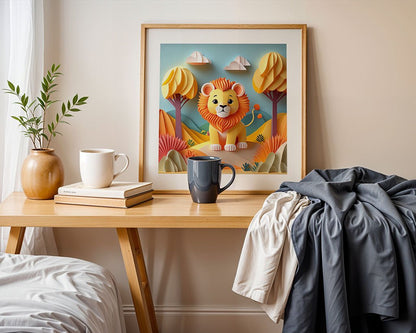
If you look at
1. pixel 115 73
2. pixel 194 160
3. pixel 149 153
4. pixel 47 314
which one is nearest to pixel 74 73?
pixel 115 73

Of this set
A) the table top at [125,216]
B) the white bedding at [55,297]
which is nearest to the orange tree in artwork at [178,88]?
the table top at [125,216]

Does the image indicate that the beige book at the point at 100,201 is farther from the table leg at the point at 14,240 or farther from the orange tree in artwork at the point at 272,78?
the orange tree in artwork at the point at 272,78

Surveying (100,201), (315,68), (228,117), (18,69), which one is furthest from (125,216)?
(315,68)

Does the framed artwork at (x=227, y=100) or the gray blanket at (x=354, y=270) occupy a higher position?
the framed artwork at (x=227, y=100)

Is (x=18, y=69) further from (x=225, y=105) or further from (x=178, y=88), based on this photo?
(x=225, y=105)

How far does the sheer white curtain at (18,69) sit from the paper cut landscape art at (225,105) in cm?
55

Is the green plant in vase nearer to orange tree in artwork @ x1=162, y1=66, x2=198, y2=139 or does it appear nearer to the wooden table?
the wooden table

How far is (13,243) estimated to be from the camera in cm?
179

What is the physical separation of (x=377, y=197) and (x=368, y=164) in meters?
0.53

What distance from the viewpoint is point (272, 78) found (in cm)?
212

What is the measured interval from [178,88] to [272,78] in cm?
43

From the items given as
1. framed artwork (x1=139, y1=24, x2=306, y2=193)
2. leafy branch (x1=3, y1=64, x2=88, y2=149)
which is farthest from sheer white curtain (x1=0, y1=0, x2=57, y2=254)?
framed artwork (x1=139, y1=24, x2=306, y2=193)

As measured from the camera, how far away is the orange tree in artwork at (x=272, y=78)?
83.4 inches

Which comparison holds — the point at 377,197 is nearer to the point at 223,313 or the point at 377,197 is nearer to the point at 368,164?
the point at 368,164
